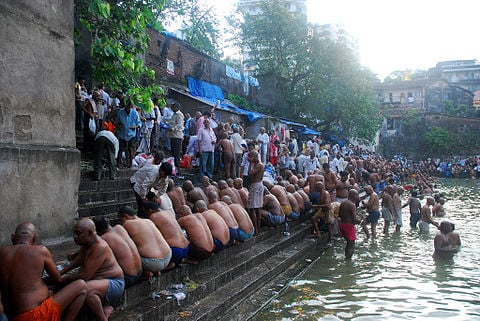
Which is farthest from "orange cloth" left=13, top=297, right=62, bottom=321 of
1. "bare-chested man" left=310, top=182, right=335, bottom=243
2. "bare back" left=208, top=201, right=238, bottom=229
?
"bare-chested man" left=310, top=182, right=335, bottom=243

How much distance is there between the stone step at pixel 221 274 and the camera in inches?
188

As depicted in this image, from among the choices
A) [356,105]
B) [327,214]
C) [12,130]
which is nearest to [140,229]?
[12,130]

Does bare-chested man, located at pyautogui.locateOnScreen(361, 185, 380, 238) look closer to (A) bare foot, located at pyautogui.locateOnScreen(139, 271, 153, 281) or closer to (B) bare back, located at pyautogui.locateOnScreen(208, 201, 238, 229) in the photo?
(B) bare back, located at pyautogui.locateOnScreen(208, 201, 238, 229)

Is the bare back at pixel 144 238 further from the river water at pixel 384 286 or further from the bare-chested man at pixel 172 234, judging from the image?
the river water at pixel 384 286

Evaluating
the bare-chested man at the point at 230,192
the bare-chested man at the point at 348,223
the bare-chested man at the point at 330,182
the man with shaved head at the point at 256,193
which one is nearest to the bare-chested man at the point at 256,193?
the man with shaved head at the point at 256,193

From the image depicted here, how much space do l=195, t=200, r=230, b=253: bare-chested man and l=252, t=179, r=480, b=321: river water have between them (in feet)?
3.78

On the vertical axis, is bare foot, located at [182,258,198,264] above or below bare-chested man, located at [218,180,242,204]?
below

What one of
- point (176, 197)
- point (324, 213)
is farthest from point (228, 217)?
point (324, 213)

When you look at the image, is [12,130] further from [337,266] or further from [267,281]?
Answer: [337,266]

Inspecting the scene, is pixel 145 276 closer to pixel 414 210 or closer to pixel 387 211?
pixel 387 211

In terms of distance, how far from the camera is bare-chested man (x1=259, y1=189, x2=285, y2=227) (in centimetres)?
931

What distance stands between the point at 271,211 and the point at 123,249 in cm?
511

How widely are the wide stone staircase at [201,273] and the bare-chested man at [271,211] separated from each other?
0.24 metres

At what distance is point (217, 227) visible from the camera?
672cm
